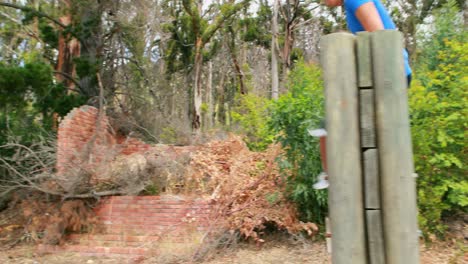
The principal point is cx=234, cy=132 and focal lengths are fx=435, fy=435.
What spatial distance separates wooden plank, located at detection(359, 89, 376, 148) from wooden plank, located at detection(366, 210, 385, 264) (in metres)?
0.36

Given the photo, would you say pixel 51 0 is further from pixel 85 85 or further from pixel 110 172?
pixel 110 172

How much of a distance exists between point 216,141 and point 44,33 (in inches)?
283

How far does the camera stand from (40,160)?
29.3ft

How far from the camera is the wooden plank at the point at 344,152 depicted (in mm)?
2209

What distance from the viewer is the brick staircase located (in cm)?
792

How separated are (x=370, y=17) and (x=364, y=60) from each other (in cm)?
38

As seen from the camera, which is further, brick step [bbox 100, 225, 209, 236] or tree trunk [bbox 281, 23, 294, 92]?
tree trunk [bbox 281, 23, 294, 92]

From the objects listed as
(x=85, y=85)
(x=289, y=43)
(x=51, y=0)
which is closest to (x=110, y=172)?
(x=85, y=85)

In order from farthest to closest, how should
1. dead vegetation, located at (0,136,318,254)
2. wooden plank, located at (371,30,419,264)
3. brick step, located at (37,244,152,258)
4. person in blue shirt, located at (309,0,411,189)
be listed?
brick step, located at (37,244,152,258), dead vegetation, located at (0,136,318,254), person in blue shirt, located at (309,0,411,189), wooden plank, located at (371,30,419,264)

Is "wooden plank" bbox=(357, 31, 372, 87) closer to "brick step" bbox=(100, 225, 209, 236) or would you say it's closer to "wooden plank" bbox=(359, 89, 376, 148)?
"wooden plank" bbox=(359, 89, 376, 148)

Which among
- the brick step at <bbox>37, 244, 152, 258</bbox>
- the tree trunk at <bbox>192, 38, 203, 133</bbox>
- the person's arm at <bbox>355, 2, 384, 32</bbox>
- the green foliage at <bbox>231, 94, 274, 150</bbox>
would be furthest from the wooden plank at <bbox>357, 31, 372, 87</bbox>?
the tree trunk at <bbox>192, 38, 203, 133</bbox>

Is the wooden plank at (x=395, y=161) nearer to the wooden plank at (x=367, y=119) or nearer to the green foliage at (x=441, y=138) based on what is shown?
the wooden plank at (x=367, y=119)

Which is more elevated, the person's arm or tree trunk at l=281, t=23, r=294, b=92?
tree trunk at l=281, t=23, r=294, b=92

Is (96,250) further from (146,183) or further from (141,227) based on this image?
(146,183)
